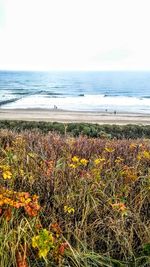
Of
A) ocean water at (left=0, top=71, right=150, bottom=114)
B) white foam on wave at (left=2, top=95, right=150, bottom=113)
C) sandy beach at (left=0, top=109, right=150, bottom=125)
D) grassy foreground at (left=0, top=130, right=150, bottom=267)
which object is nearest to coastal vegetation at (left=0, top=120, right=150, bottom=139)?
sandy beach at (left=0, top=109, right=150, bottom=125)

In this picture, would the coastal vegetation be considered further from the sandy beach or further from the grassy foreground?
the grassy foreground

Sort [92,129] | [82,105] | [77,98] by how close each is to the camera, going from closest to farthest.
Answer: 1. [92,129]
2. [82,105]
3. [77,98]

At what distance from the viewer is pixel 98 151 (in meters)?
6.65

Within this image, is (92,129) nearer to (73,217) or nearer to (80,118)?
(73,217)

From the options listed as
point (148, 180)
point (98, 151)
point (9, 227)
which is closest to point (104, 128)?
point (98, 151)

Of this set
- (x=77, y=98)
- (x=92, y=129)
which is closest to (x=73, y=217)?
(x=92, y=129)

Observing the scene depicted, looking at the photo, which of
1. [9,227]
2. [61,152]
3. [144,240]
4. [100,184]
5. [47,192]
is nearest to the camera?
[9,227]

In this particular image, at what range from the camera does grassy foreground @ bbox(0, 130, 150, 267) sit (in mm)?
3371

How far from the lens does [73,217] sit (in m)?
3.97

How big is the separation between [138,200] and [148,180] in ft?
1.33

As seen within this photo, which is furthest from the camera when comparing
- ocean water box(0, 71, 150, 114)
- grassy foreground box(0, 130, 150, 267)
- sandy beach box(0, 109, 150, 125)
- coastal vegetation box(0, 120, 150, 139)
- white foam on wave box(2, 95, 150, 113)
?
ocean water box(0, 71, 150, 114)

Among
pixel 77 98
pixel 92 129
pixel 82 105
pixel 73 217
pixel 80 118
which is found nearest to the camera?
pixel 73 217

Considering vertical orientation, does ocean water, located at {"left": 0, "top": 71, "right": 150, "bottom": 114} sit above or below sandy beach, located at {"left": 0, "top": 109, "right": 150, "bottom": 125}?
below

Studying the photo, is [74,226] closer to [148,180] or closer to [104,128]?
[148,180]
